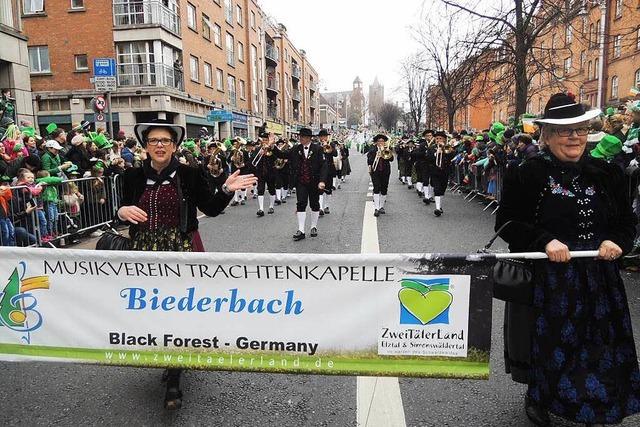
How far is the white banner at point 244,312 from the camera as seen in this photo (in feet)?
9.06

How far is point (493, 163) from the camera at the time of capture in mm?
12102

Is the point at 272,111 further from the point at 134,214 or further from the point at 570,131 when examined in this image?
the point at 570,131

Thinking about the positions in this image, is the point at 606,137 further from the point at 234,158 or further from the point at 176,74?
the point at 176,74

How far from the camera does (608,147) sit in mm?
6770

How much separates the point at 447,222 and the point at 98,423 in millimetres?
8483

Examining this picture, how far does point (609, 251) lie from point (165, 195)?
2.69m

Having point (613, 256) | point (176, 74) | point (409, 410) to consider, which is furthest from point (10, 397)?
point (176, 74)

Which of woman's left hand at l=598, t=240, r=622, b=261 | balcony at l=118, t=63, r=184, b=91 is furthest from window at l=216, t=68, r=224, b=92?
woman's left hand at l=598, t=240, r=622, b=261

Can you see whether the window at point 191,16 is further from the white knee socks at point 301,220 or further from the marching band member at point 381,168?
the white knee socks at point 301,220

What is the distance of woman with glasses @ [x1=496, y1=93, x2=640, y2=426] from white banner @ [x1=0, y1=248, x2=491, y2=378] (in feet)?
0.99

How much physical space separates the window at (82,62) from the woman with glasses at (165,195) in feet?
93.6

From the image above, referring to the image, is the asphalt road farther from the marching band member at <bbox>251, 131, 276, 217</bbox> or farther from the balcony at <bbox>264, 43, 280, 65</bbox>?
the balcony at <bbox>264, 43, 280, 65</bbox>

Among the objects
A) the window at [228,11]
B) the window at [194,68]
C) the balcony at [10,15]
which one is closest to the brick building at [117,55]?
the window at [194,68]

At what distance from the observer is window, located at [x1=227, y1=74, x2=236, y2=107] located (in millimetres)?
40969
